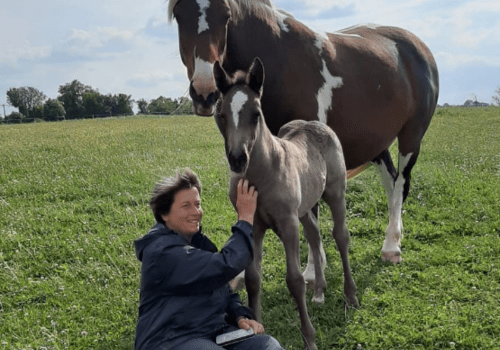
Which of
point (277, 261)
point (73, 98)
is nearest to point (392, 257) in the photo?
point (277, 261)

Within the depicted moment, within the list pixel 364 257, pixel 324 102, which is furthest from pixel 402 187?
pixel 324 102

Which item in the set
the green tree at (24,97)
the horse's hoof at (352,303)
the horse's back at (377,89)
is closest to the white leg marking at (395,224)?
the horse's back at (377,89)

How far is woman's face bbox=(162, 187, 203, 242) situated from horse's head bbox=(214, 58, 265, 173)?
337 mm

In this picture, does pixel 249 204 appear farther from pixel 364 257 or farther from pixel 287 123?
pixel 364 257

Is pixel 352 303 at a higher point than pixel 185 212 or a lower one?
lower

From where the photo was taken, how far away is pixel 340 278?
19.7ft

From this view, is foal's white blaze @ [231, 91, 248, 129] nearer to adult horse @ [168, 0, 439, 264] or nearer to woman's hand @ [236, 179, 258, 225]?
woman's hand @ [236, 179, 258, 225]

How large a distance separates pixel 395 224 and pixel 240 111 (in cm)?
400

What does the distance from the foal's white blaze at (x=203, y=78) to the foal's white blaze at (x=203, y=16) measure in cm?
31

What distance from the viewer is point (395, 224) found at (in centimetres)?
687

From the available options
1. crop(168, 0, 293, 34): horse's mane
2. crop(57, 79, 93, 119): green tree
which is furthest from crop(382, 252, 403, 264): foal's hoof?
crop(57, 79, 93, 119): green tree

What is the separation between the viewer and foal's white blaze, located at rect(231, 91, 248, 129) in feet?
11.6

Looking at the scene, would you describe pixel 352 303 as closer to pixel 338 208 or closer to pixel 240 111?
pixel 338 208

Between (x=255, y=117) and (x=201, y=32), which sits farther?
(x=201, y=32)
